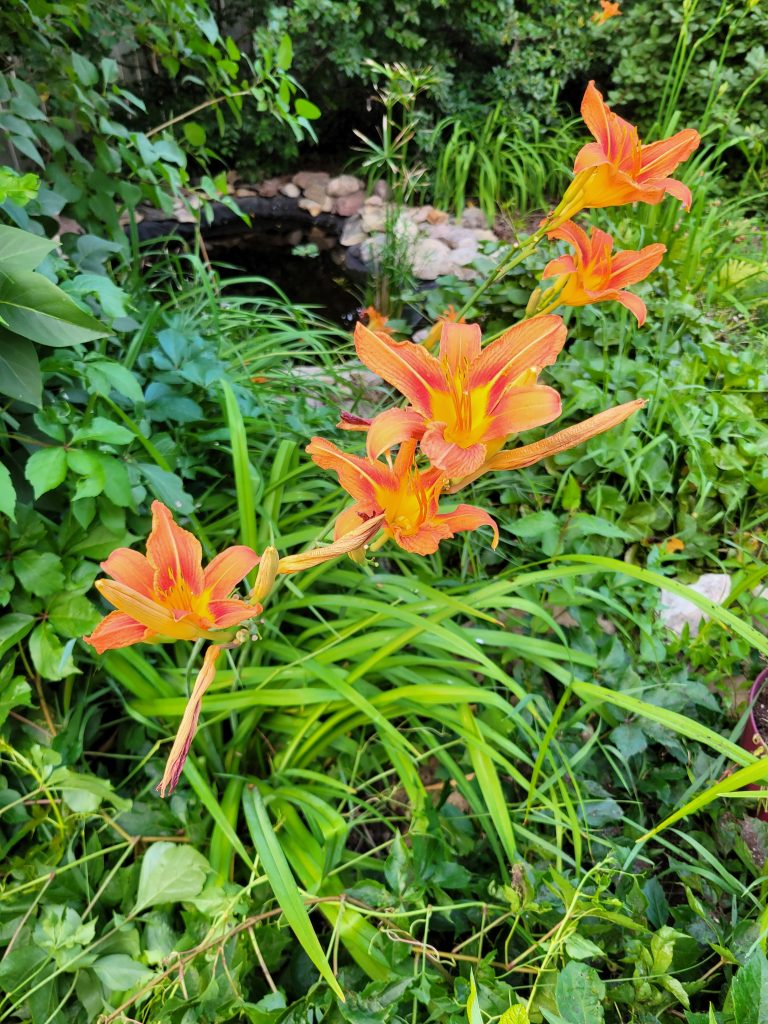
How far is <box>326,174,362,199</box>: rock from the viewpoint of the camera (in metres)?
4.66

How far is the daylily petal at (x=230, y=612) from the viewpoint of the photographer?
2.26 feet

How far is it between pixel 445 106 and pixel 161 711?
15.4 ft

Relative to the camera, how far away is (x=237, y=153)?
15.4ft

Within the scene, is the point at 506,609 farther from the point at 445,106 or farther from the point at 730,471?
the point at 445,106

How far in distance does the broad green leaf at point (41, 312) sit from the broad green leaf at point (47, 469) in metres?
0.23

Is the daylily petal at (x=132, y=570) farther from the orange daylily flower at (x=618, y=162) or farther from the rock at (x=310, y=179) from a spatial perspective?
the rock at (x=310, y=179)

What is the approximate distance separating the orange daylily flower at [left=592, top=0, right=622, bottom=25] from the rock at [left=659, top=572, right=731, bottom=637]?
420 centimetres

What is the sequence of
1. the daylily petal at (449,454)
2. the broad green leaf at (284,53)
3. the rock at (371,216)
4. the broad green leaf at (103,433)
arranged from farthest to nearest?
the rock at (371,216) < the broad green leaf at (284,53) < the broad green leaf at (103,433) < the daylily petal at (449,454)

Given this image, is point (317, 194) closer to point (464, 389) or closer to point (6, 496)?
point (6, 496)

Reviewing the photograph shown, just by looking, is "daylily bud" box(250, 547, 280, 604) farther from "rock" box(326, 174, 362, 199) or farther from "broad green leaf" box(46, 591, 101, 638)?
"rock" box(326, 174, 362, 199)

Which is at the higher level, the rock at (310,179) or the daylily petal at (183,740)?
the rock at (310,179)

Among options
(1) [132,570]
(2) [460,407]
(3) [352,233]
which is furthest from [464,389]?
(3) [352,233]

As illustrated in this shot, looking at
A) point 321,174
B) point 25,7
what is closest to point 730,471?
point 25,7

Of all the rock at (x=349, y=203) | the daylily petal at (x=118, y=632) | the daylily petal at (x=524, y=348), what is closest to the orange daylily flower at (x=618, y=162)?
the daylily petal at (x=524, y=348)
